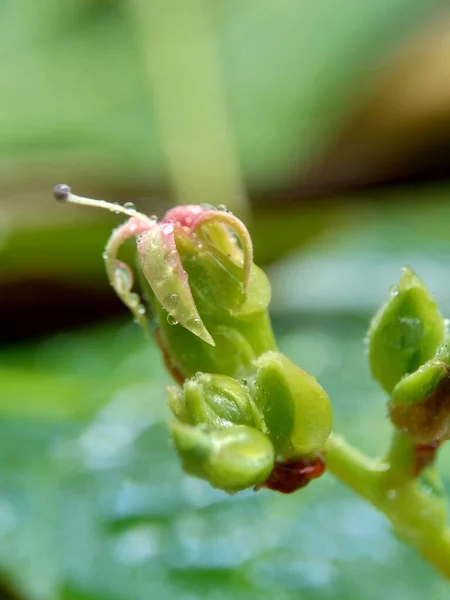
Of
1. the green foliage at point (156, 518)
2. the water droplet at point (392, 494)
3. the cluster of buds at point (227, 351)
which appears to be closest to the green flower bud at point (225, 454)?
the cluster of buds at point (227, 351)

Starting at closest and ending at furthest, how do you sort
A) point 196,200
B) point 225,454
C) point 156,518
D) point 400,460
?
1. point 225,454
2. point 400,460
3. point 156,518
4. point 196,200

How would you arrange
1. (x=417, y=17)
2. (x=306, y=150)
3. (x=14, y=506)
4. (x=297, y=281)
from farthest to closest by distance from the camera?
1. (x=417, y=17)
2. (x=306, y=150)
3. (x=297, y=281)
4. (x=14, y=506)

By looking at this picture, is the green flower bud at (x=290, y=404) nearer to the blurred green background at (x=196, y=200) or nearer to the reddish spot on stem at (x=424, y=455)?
the reddish spot on stem at (x=424, y=455)

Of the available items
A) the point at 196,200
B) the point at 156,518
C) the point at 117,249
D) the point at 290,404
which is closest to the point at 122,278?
the point at 117,249

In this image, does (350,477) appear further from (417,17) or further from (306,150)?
(417,17)

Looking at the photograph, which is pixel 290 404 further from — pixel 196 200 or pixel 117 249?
pixel 196 200

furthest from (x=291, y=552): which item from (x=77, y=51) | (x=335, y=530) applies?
(x=77, y=51)
